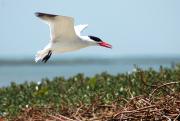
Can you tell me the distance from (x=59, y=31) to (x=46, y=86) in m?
1.18

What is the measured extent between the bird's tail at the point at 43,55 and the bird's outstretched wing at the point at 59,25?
374 millimetres

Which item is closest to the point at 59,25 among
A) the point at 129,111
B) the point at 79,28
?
the point at 79,28

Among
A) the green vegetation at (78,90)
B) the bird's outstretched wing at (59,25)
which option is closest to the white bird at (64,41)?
the bird's outstretched wing at (59,25)

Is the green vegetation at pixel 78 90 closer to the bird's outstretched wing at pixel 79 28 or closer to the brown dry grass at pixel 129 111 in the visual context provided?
the brown dry grass at pixel 129 111

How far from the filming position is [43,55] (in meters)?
13.8

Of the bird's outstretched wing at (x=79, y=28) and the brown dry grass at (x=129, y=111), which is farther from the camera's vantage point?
the bird's outstretched wing at (x=79, y=28)

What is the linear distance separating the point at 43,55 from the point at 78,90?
5.92 ft

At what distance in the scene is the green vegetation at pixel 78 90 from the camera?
420 inches

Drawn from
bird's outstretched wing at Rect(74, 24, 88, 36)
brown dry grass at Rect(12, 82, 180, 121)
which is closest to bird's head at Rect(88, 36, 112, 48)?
bird's outstretched wing at Rect(74, 24, 88, 36)

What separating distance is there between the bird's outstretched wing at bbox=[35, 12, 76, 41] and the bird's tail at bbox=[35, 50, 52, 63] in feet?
1.23

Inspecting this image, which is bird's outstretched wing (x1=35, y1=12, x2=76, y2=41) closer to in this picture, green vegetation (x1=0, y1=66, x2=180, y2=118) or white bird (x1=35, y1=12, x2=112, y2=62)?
white bird (x1=35, y1=12, x2=112, y2=62)

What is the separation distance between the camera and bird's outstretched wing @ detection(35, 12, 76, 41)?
12.6m

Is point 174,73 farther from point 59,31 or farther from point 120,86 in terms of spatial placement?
point 59,31

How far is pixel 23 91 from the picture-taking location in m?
13.2
